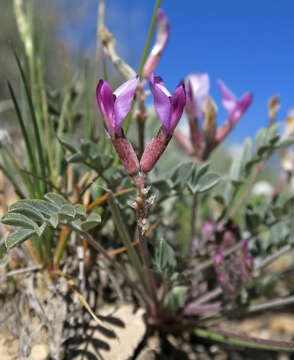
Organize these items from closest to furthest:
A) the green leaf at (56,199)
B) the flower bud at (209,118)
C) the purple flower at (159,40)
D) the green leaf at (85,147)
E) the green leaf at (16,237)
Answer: the green leaf at (16,237)
the green leaf at (56,199)
the green leaf at (85,147)
the purple flower at (159,40)
the flower bud at (209,118)

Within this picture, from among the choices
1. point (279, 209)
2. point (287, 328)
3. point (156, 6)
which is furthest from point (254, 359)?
point (156, 6)

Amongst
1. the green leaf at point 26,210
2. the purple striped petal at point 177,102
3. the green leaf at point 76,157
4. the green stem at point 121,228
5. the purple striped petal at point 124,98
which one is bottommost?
the green stem at point 121,228

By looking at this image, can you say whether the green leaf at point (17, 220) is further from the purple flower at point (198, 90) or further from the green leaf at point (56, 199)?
the purple flower at point (198, 90)

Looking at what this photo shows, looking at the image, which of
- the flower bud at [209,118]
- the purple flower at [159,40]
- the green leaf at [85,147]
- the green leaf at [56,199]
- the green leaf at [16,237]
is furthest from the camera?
the flower bud at [209,118]

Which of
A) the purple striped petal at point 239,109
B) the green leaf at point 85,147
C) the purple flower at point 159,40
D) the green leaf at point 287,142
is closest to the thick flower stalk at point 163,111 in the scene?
the green leaf at point 85,147

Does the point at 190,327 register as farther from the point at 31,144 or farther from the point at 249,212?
the point at 31,144

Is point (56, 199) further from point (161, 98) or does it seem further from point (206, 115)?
point (206, 115)

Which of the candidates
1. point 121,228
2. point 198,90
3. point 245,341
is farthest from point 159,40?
point 245,341
